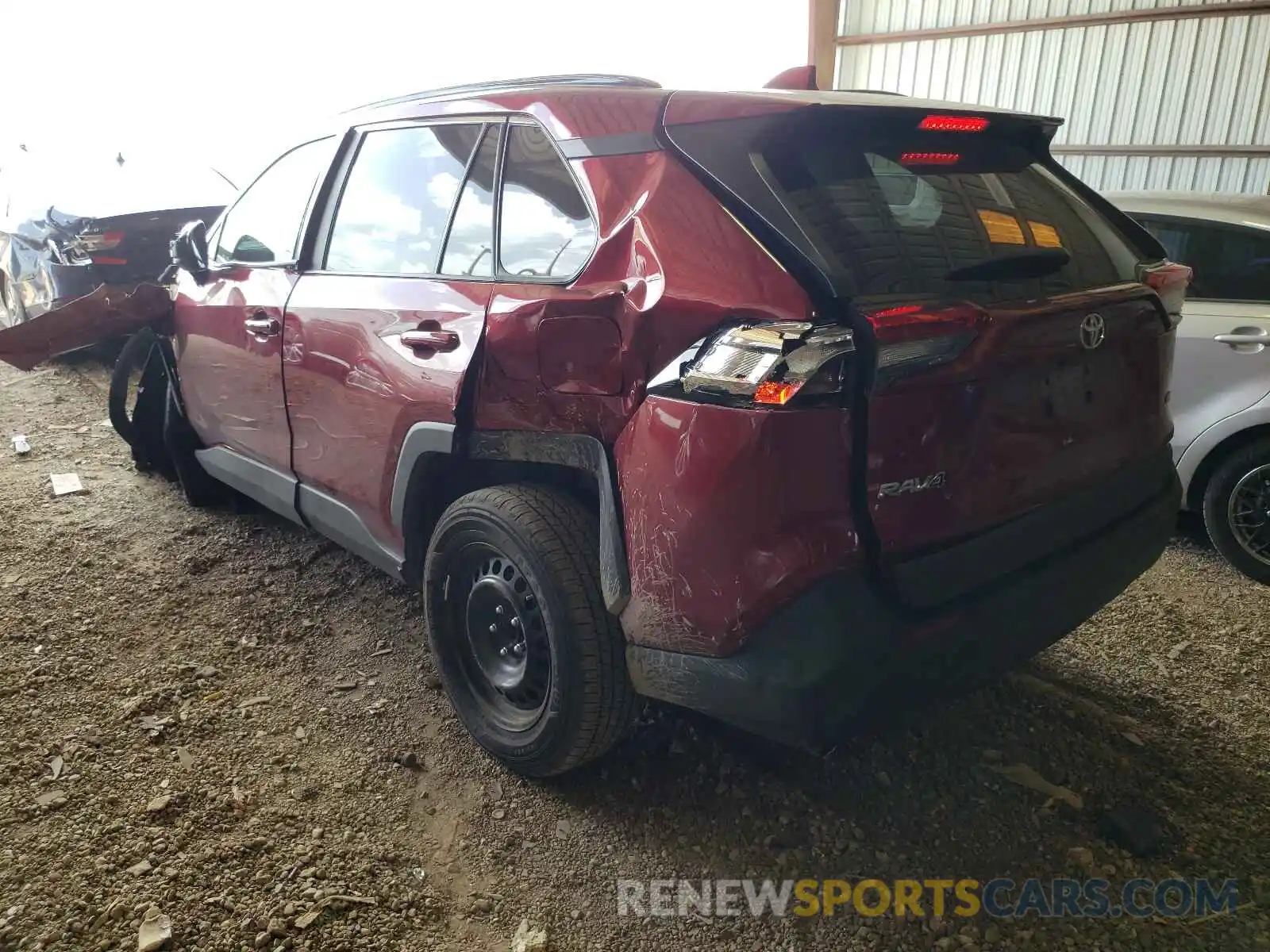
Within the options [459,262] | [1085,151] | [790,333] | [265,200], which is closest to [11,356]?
[265,200]

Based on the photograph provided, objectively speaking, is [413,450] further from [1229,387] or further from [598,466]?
[1229,387]

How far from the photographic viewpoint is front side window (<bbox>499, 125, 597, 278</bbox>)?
201 centimetres

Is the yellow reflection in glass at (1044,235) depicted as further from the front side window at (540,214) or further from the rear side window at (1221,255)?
the rear side window at (1221,255)

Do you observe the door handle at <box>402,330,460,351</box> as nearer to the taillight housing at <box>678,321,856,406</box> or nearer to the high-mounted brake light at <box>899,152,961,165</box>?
the taillight housing at <box>678,321,856,406</box>

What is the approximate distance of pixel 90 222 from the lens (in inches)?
238

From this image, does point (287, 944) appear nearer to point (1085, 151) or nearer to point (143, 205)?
point (143, 205)

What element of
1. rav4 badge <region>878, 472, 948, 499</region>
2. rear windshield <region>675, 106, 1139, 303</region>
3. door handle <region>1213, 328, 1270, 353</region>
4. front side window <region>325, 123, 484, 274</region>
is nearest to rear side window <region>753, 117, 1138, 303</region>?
rear windshield <region>675, 106, 1139, 303</region>

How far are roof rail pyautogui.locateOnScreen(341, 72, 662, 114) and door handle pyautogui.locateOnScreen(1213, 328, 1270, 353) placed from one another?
2815mm

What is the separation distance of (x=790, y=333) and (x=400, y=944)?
5.10 feet

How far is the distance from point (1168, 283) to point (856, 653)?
1.41 meters

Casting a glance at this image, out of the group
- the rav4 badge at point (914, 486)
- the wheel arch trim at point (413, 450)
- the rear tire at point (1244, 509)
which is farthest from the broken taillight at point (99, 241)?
the rear tire at point (1244, 509)

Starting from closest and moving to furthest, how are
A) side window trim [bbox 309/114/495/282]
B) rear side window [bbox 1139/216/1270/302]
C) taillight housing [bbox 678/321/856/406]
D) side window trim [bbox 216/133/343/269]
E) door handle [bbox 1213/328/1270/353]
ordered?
taillight housing [bbox 678/321/856/406] < side window trim [bbox 309/114/495/282] < side window trim [bbox 216/133/343/269] < door handle [bbox 1213/328/1270/353] < rear side window [bbox 1139/216/1270/302]

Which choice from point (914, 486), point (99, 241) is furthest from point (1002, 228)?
point (99, 241)

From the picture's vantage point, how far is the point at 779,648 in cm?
166
